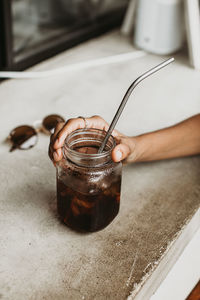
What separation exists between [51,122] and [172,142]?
36 centimetres

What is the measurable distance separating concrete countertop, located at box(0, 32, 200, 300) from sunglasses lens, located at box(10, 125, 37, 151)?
3 cm

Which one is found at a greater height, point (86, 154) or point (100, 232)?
point (86, 154)

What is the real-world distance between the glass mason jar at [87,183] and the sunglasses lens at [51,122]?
34 cm

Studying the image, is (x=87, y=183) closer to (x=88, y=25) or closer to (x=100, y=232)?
(x=100, y=232)

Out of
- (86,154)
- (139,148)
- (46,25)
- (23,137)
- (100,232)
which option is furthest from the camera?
(46,25)

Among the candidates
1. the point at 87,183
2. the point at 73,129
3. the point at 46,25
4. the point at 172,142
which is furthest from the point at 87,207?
the point at 46,25

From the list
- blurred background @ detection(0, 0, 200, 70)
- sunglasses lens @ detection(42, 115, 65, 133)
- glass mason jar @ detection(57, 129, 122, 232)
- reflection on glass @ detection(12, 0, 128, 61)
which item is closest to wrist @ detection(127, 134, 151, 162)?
glass mason jar @ detection(57, 129, 122, 232)

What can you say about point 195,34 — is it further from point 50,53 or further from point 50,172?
point 50,172

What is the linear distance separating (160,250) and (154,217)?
10 centimetres

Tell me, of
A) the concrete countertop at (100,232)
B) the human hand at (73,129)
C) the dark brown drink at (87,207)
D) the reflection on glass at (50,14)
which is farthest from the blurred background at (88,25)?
the dark brown drink at (87,207)

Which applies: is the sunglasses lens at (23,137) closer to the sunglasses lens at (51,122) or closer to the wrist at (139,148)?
the sunglasses lens at (51,122)

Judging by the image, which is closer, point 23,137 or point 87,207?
point 87,207

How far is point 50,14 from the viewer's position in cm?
216

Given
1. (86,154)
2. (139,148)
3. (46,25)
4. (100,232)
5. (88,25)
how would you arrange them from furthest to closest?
(46,25) < (88,25) < (139,148) < (100,232) < (86,154)
